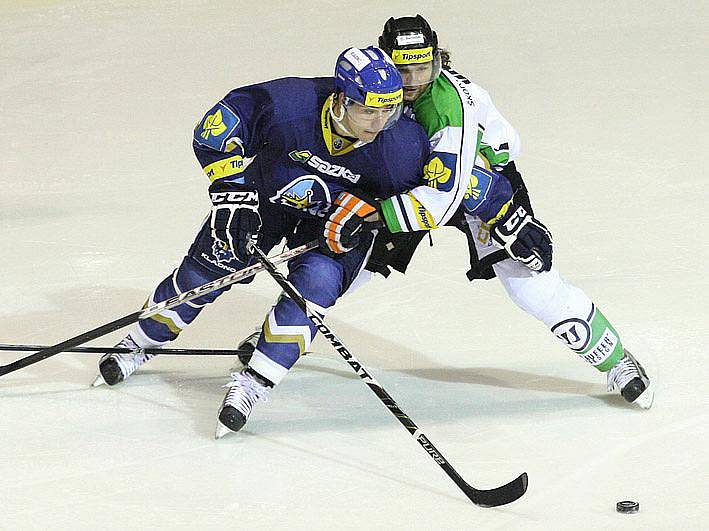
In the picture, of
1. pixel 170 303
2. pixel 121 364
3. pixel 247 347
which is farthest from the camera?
pixel 247 347

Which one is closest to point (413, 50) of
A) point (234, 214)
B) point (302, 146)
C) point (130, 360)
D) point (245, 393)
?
point (302, 146)

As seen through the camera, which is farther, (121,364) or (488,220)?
(121,364)

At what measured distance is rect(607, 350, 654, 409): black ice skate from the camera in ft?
9.74

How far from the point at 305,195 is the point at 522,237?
0.51 m

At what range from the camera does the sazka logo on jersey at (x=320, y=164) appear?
9.14ft

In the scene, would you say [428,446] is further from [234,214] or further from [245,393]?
[234,214]

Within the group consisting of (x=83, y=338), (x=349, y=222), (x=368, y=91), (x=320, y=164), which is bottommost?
(x=83, y=338)

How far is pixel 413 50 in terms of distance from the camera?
108 inches

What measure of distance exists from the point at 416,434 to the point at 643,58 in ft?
12.5

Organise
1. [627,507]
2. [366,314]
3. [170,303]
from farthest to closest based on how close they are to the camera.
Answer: [366,314]
[170,303]
[627,507]

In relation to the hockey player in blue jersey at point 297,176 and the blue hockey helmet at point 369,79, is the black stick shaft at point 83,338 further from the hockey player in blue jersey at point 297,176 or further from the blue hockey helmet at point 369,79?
the blue hockey helmet at point 369,79

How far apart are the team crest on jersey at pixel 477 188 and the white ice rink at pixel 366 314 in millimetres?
526

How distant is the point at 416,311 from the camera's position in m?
3.61

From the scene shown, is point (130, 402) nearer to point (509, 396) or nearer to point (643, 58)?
point (509, 396)
